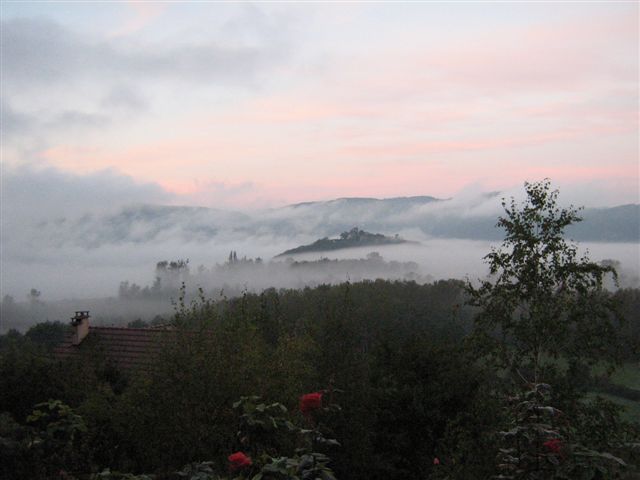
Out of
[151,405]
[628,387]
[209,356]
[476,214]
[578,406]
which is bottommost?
[628,387]

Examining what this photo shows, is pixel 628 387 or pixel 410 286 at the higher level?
pixel 410 286

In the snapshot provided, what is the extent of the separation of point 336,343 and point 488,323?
7.12 m

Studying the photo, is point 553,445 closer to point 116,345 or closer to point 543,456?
point 543,456

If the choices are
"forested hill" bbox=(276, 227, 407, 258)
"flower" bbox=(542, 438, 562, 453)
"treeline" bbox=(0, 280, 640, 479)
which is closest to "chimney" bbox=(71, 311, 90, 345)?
"treeline" bbox=(0, 280, 640, 479)

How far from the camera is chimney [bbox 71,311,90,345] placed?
28250 millimetres

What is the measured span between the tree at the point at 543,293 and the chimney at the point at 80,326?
67.6ft

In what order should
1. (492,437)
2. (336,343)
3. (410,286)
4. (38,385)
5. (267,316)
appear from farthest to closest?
(410,286) → (267,316) → (336,343) → (38,385) → (492,437)

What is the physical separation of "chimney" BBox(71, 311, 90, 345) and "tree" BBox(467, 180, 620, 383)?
20592mm

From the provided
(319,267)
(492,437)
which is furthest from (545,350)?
(319,267)

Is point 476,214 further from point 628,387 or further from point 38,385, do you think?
point 38,385

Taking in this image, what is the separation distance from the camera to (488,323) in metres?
14.1

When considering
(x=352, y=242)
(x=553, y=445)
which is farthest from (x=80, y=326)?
(x=352, y=242)

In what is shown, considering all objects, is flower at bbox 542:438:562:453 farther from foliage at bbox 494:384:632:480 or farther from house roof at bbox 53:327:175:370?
house roof at bbox 53:327:175:370

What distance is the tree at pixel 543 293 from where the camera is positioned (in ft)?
42.8
